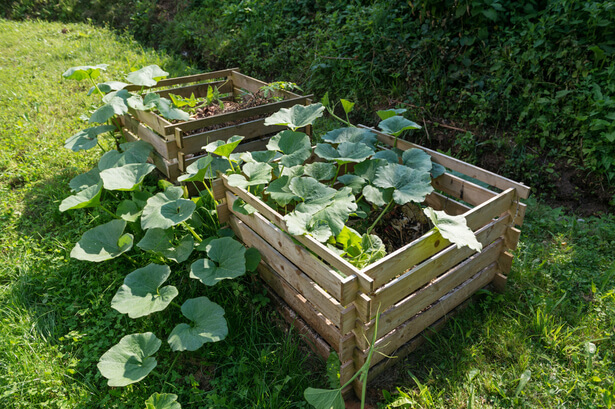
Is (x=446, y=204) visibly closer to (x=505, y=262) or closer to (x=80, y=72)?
(x=505, y=262)

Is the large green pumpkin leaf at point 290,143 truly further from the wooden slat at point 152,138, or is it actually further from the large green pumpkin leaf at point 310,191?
the wooden slat at point 152,138

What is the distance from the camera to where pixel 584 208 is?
3254 mm

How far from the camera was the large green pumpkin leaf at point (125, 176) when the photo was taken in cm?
250

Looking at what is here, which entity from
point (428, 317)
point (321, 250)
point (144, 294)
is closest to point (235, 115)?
point (144, 294)

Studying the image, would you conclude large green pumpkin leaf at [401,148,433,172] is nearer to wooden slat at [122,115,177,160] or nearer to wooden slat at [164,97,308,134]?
wooden slat at [164,97,308,134]

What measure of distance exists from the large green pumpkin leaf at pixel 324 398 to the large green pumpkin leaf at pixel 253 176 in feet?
3.45

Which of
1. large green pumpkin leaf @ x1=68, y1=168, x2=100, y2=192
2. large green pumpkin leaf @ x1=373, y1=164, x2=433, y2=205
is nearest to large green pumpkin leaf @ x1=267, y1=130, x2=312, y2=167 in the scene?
large green pumpkin leaf @ x1=373, y1=164, x2=433, y2=205

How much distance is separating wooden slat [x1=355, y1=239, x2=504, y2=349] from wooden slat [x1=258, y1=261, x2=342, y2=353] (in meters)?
0.14

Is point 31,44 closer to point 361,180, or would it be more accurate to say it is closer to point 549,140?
point 361,180

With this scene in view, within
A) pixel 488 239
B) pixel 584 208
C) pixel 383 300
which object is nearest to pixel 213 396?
pixel 383 300

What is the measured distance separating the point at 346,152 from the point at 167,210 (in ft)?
3.54

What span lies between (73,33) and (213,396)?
27.2 feet

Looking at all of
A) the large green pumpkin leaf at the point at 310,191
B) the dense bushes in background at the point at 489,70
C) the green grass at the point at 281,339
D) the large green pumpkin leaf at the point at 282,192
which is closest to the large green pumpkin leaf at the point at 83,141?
the green grass at the point at 281,339

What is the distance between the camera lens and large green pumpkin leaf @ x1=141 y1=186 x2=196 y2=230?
2199mm
